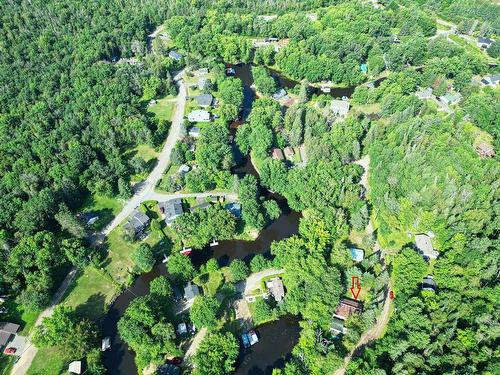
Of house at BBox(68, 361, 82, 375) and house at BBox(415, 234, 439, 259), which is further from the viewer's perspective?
house at BBox(415, 234, 439, 259)

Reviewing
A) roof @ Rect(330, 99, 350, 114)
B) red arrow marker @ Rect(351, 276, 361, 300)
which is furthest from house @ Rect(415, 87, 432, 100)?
red arrow marker @ Rect(351, 276, 361, 300)

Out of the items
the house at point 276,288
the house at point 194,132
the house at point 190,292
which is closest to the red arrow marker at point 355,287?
the house at point 276,288

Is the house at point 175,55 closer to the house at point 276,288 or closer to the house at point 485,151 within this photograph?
the house at point 276,288

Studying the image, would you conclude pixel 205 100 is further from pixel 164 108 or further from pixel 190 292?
pixel 190 292

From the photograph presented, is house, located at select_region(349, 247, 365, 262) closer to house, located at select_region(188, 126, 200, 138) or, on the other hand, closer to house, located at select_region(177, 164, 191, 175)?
house, located at select_region(177, 164, 191, 175)

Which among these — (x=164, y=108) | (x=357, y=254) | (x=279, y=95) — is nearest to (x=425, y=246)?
(x=357, y=254)

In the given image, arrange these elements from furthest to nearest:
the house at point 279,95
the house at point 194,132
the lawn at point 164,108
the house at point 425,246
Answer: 1. the house at point 279,95
2. the lawn at point 164,108
3. the house at point 194,132
4. the house at point 425,246

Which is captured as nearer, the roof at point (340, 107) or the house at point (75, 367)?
the house at point (75, 367)

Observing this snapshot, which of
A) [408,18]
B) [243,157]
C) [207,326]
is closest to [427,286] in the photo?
[207,326]
